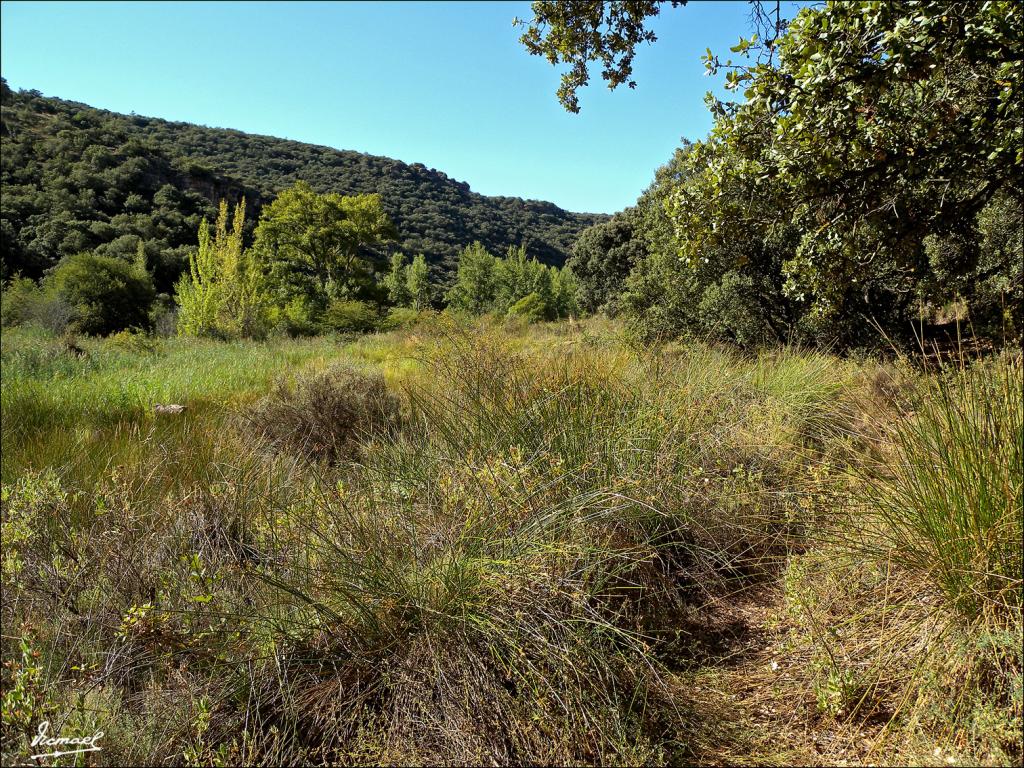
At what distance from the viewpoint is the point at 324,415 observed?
16.0 feet

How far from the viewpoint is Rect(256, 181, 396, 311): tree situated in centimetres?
2886

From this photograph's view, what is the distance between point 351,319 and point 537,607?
19920mm

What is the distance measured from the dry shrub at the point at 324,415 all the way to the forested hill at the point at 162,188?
9.62 ft

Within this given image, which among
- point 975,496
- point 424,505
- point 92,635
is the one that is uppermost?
point 975,496

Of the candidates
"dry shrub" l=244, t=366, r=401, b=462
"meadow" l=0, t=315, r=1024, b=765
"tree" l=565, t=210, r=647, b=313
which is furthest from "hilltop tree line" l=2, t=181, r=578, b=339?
"meadow" l=0, t=315, r=1024, b=765

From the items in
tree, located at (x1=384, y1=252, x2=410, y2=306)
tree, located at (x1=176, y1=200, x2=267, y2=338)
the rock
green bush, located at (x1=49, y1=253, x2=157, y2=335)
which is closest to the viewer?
the rock

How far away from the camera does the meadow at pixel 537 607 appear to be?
1491 millimetres

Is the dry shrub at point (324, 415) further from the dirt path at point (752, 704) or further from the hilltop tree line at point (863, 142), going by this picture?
the hilltop tree line at point (863, 142)

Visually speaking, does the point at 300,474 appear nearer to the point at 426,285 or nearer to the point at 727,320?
the point at 727,320

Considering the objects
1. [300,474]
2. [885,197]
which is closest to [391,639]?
[300,474]

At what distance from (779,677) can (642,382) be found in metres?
2.21

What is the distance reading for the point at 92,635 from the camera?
5.90 feet

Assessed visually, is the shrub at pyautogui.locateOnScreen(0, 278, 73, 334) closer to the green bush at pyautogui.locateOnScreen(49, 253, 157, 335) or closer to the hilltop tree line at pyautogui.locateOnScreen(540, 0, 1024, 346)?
the green bush at pyautogui.locateOnScreen(49, 253, 157, 335)

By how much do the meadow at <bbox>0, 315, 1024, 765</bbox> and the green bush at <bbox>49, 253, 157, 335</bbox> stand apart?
61.9 feet
